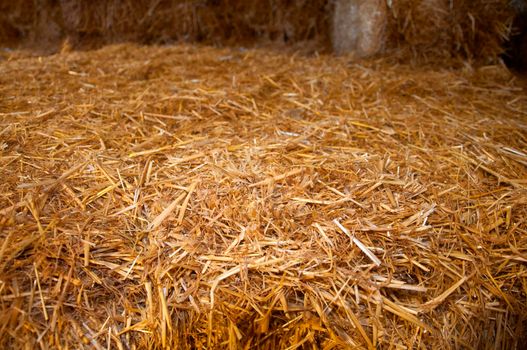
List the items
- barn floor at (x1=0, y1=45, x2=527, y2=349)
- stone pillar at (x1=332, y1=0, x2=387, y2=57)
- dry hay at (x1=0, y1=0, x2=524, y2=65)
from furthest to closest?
1. dry hay at (x1=0, y1=0, x2=524, y2=65)
2. stone pillar at (x1=332, y1=0, x2=387, y2=57)
3. barn floor at (x1=0, y1=45, x2=527, y2=349)

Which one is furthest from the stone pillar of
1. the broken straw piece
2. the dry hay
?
the broken straw piece

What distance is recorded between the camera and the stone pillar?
11.2 feet

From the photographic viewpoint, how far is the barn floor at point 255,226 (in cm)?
137

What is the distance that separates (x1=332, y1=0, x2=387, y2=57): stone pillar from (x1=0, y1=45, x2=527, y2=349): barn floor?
4.20ft

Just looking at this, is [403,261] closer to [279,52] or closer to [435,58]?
[435,58]

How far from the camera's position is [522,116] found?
252 centimetres

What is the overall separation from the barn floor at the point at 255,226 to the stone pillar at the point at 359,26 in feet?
4.20

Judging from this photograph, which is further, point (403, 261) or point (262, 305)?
point (403, 261)

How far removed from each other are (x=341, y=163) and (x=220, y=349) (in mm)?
904

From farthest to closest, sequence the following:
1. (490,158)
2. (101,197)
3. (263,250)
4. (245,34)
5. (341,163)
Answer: (245,34) < (490,158) < (341,163) < (101,197) < (263,250)

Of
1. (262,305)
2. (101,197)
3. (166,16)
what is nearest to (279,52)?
(166,16)

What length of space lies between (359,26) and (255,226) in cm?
260

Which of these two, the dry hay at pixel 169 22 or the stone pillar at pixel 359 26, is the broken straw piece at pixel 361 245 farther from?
the dry hay at pixel 169 22

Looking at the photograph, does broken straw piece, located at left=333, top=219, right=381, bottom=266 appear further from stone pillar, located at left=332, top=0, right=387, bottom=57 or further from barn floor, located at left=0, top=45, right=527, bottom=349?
stone pillar, located at left=332, top=0, right=387, bottom=57
